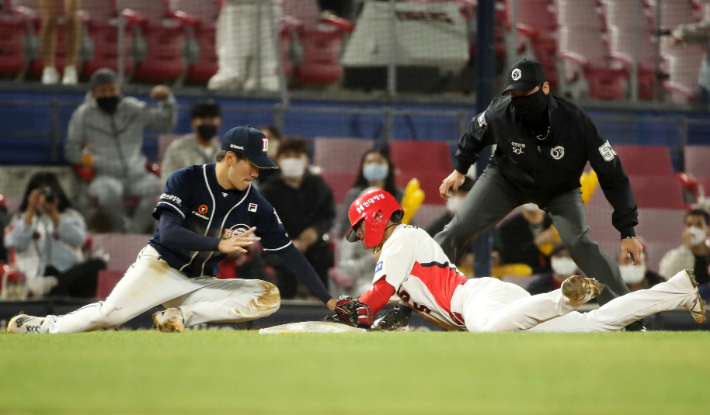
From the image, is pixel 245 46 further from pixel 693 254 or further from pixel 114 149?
pixel 693 254

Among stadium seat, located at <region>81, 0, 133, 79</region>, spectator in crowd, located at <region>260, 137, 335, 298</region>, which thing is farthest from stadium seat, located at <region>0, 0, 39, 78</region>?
spectator in crowd, located at <region>260, 137, 335, 298</region>

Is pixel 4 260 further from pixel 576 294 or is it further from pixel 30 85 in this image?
pixel 576 294

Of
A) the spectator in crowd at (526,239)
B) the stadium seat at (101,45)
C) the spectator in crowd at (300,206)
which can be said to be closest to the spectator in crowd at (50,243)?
the spectator in crowd at (300,206)

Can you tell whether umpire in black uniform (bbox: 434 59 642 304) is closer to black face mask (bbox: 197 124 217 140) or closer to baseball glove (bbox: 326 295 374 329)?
baseball glove (bbox: 326 295 374 329)

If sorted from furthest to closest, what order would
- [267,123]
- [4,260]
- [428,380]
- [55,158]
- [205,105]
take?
[267,123] < [55,158] < [205,105] < [4,260] < [428,380]

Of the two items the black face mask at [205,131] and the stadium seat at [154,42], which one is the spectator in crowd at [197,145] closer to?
the black face mask at [205,131]

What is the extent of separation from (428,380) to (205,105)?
5.98m

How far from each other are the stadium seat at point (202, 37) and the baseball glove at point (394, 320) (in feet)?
21.1

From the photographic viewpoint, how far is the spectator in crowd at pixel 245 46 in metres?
10.6

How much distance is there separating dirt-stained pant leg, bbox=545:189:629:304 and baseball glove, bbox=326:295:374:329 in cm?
145

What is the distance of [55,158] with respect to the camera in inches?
387

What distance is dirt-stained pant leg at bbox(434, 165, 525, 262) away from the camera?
591 centimetres

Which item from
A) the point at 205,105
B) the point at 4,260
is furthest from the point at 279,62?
the point at 4,260

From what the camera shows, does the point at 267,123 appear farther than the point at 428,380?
Yes
